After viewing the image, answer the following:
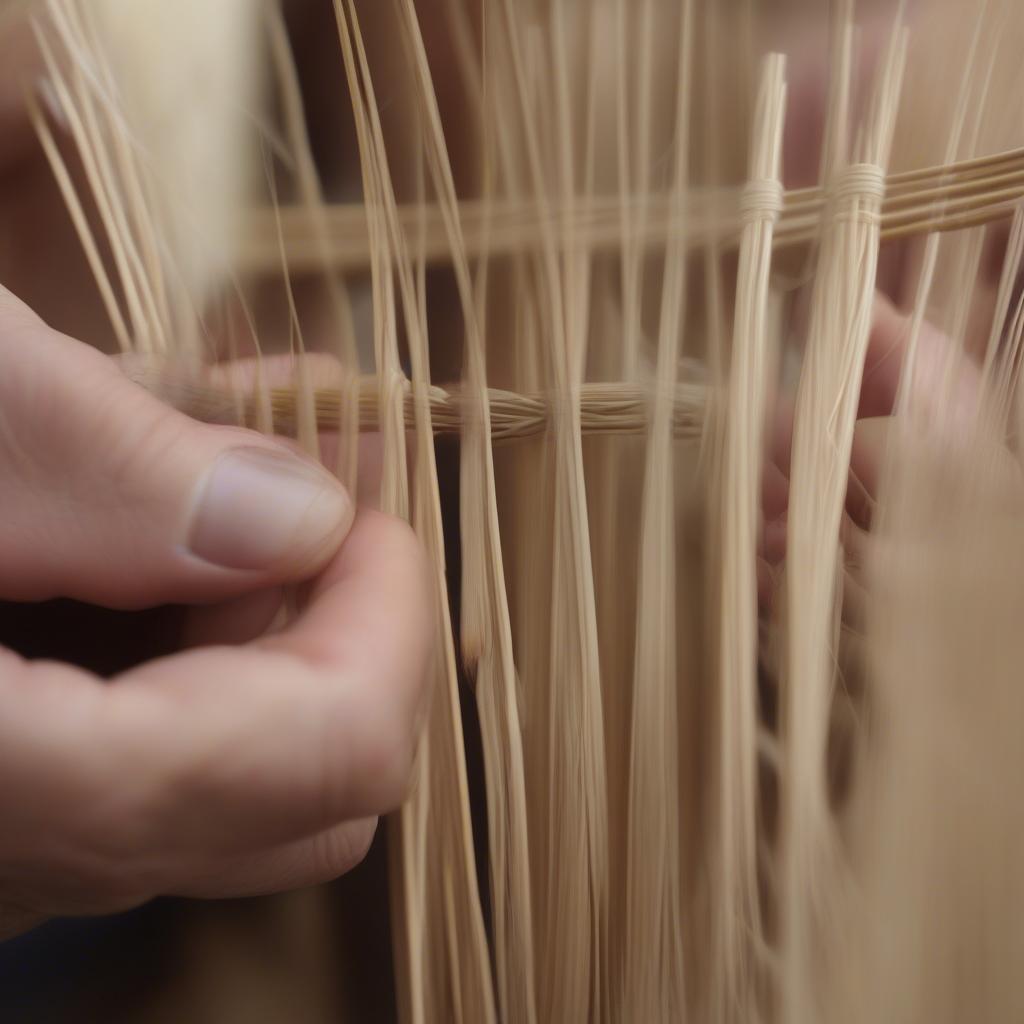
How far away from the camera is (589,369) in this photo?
0.24 m

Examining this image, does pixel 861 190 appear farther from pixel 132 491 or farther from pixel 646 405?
pixel 132 491

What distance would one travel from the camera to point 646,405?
0.76 ft

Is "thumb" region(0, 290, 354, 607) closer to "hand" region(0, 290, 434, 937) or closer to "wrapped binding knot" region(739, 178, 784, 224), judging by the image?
"hand" region(0, 290, 434, 937)

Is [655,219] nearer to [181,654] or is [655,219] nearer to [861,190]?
[861,190]

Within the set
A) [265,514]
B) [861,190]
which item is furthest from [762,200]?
[265,514]

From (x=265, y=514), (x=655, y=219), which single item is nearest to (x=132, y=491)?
(x=265, y=514)

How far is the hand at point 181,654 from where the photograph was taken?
0.19 meters

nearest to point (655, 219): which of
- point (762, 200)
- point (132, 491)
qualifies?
point (762, 200)

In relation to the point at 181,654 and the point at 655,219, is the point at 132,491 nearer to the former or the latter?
the point at 181,654

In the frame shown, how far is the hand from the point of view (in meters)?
0.19

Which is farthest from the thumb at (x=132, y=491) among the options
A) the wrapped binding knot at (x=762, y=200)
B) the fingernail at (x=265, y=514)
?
the wrapped binding knot at (x=762, y=200)

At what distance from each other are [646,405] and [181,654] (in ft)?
0.41

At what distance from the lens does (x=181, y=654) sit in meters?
0.20

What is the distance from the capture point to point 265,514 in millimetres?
207
